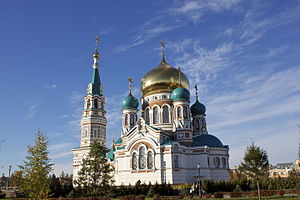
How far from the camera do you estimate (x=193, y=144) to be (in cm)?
3606

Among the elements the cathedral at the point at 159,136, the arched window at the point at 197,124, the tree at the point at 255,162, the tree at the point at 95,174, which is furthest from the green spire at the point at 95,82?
the tree at the point at 255,162

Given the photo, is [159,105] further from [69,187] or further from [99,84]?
[69,187]

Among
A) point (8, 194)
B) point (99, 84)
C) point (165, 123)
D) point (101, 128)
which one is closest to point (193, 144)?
point (165, 123)

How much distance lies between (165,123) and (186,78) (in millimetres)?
8197

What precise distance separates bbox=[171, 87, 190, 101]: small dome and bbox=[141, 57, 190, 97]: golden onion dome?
2758 mm

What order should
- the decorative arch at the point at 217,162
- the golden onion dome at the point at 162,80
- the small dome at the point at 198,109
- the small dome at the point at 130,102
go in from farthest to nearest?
1. the small dome at the point at 198,109
2. the golden onion dome at the point at 162,80
3. the small dome at the point at 130,102
4. the decorative arch at the point at 217,162

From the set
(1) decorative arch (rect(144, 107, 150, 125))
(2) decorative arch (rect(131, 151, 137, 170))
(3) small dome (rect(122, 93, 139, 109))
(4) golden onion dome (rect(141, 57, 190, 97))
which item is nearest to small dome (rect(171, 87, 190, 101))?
(4) golden onion dome (rect(141, 57, 190, 97))

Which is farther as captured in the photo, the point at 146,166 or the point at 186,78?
the point at 186,78

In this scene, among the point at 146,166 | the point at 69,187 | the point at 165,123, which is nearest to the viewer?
the point at 69,187

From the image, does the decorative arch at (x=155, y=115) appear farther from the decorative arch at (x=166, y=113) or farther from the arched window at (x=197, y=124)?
the arched window at (x=197, y=124)

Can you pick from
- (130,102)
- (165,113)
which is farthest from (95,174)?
(130,102)

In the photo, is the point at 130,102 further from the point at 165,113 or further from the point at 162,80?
the point at 162,80

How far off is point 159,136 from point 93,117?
1188 cm

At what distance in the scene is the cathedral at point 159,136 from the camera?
1300 inches
